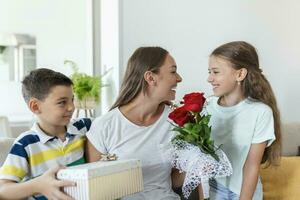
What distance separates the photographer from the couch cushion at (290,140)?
2.12 metres

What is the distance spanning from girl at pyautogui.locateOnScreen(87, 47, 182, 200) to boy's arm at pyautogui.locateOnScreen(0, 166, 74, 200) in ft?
1.01

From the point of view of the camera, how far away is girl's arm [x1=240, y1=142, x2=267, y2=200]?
1366 mm

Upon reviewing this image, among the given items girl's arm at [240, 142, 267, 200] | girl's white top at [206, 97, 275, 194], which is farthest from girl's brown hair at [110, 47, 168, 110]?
girl's arm at [240, 142, 267, 200]

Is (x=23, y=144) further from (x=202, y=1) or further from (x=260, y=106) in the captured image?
(x=202, y=1)

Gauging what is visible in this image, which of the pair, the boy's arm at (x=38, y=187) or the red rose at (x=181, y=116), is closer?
the boy's arm at (x=38, y=187)

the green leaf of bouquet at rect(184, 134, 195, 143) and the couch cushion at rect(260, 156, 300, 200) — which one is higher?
the green leaf of bouquet at rect(184, 134, 195, 143)

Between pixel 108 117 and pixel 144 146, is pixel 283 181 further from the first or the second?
pixel 108 117

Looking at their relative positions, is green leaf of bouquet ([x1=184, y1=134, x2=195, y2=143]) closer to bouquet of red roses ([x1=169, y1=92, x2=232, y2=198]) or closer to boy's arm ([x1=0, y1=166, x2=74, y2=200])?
bouquet of red roses ([x1=169, y1=92, x2=232, y2=198])

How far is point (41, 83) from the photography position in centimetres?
126

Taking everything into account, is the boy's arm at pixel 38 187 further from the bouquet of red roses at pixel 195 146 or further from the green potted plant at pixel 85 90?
the green potted plant at pixel 85 90

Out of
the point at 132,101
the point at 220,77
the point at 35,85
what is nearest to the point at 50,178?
the point at 35,85

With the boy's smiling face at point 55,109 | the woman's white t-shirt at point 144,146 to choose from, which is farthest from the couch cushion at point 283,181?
the boy's smiling face at point 55,109

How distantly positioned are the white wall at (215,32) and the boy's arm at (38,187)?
1.62 m

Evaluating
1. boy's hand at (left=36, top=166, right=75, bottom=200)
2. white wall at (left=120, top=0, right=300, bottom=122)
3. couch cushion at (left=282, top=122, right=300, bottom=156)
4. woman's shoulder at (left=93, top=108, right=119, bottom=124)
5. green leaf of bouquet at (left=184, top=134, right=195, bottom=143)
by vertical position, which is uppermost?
white wall at (left=120, top=0, right=300, bottom=122)
